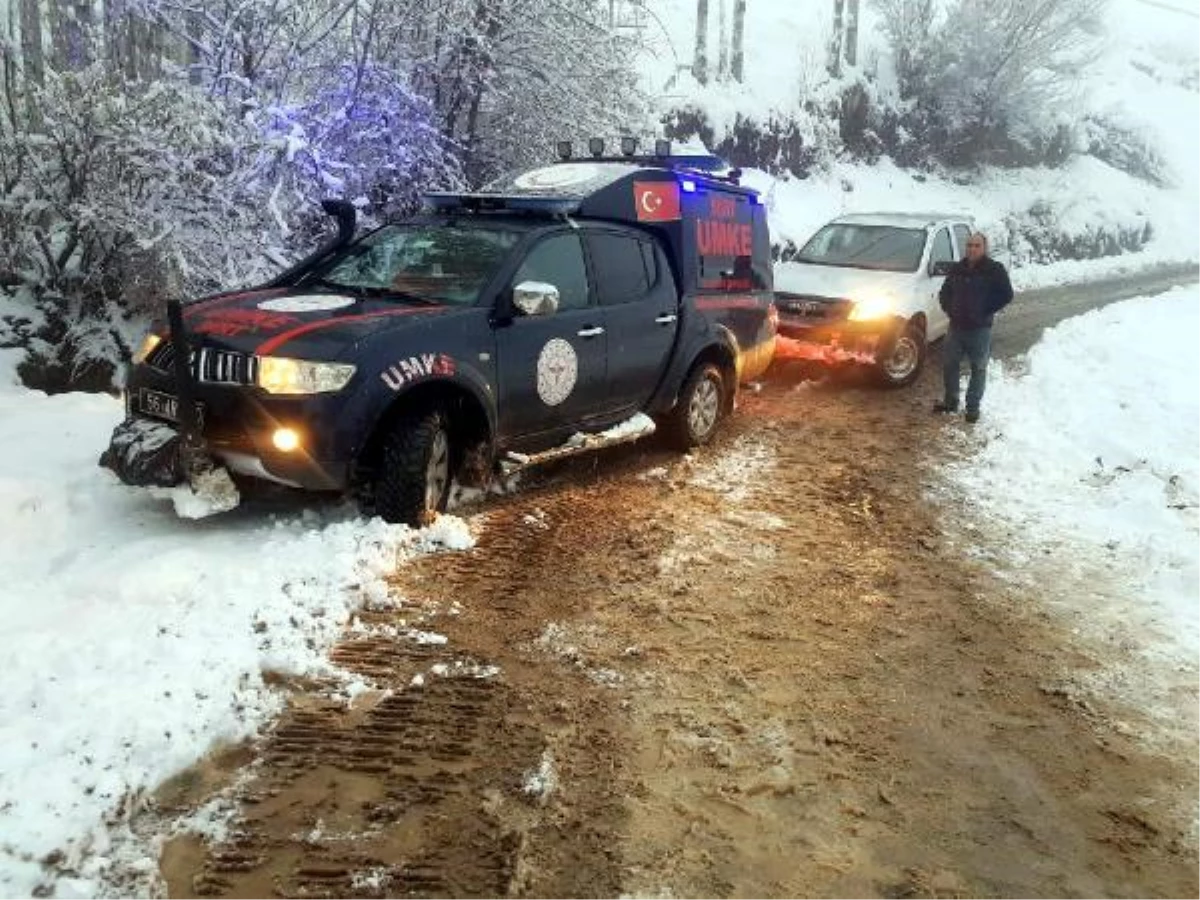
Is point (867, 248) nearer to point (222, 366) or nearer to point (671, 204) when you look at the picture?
point (671, 204)

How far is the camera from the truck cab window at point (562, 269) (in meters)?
5.99

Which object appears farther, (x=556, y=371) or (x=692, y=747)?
(x=556, y=371)

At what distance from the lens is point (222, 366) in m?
4.91

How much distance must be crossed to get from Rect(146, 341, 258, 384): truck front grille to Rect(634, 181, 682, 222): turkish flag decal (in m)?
3.34

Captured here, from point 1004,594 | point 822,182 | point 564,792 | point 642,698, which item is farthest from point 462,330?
point 822,182

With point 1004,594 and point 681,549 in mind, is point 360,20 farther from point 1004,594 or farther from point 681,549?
point 1004,594

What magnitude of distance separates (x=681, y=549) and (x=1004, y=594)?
180 cm

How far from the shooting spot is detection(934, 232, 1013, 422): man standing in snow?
908 cm

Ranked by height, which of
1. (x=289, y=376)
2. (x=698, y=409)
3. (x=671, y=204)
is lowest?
(x=698, y=409)

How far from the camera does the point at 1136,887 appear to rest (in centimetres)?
306

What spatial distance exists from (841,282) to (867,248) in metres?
1.13

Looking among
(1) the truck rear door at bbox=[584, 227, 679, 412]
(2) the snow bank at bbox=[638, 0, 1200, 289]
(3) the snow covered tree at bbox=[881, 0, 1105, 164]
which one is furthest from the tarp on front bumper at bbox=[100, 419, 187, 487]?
(3) the snow covered tree at bbox=[881, 0, 1105, 164]

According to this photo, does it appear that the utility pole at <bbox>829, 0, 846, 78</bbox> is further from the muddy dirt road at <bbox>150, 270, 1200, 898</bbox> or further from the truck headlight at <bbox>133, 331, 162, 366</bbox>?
the truck headlight at <bbox>133, 331, 162, 366</bbox>

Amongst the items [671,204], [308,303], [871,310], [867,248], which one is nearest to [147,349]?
[308,303]
